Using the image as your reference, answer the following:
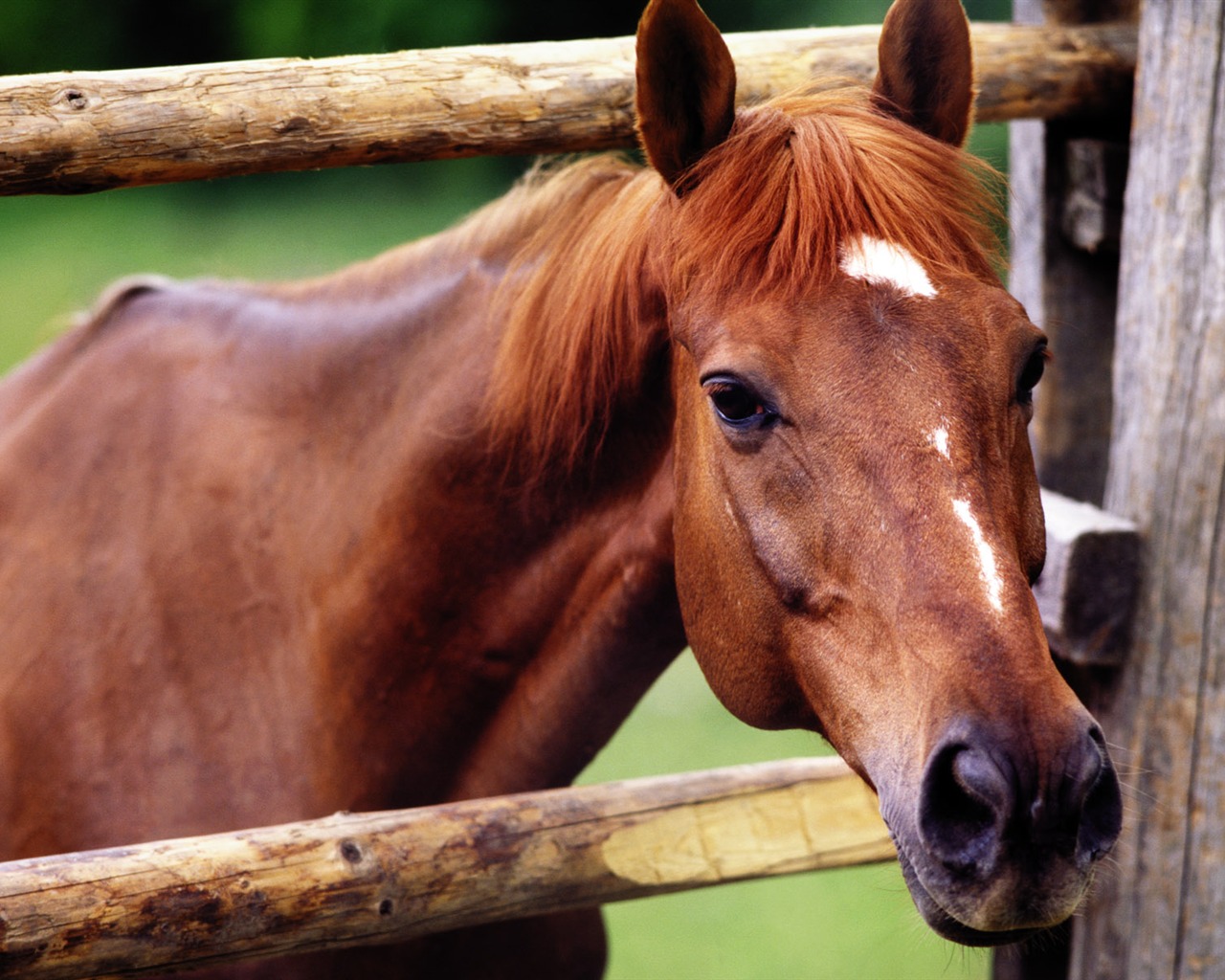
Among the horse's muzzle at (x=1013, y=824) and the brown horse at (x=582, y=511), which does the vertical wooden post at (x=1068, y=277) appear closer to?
the brown horse at (x=582, y=511)

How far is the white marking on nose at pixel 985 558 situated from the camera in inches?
40.8

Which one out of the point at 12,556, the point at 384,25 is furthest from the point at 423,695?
the point at 384,25

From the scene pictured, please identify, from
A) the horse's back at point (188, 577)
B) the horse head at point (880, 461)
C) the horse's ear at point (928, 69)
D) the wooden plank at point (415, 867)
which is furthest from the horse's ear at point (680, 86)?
the wooden plank at point (415, 867)

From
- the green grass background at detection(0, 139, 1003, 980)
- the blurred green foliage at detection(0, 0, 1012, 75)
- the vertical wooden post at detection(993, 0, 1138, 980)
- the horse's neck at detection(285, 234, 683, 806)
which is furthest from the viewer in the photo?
the blurred green foliage at detection(0, 0, 1012, 75)

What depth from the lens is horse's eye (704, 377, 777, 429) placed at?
3.88 feet

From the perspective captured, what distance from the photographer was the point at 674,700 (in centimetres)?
501

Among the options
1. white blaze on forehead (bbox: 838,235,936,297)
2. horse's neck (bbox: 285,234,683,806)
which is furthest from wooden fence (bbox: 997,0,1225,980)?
horse's neck (bbox: 285,234,683,806)

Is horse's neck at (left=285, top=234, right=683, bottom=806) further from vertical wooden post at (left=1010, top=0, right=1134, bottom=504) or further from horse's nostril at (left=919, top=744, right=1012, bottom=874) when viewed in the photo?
vertical wooden post at (left=1010, top=0, right=1134, bottom=504)

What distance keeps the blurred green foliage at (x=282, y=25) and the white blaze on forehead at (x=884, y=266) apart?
26.7 ft

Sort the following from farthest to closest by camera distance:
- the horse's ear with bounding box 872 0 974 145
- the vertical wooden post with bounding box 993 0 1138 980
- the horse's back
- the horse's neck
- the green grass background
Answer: the green grass background → the vertical wooden post with bounding box 993 0 1138 980 → the horse's back → the horse's neck → the horse's ear with bounding box 872 0 974 145

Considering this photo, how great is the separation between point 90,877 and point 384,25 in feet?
29.8

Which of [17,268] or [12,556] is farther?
[17,268]

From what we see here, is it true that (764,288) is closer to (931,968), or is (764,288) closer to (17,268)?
(931,968)

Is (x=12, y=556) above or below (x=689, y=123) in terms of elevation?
below
